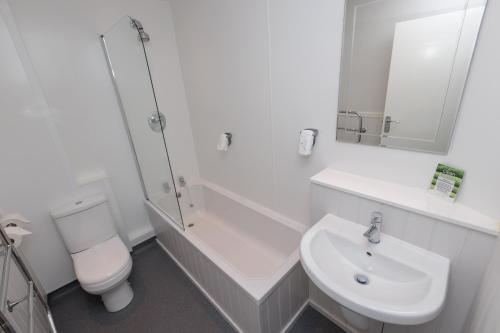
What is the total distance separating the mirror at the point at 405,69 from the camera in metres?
0.83

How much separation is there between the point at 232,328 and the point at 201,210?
1303 mm

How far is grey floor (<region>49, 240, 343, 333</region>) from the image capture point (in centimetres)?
158

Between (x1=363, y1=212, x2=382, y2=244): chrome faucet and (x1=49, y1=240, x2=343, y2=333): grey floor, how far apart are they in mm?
883

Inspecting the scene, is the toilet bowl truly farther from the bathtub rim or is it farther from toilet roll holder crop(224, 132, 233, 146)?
toilet roll holder crop(224, 132, 233, 146)

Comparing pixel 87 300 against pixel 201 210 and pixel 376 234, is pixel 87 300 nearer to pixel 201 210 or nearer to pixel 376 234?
pixel 201 210

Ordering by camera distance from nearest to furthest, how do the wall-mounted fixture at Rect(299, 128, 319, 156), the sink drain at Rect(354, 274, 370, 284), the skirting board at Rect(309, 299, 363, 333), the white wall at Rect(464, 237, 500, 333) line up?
the white wall at Rect(464, 237, 500, 333), the sink drain at Rect(354, 274, 370, 284), the wall-mounted fixture at Rect(299, 128, 319, 156), the skirting board at Rect(309, 299, 363, 333)

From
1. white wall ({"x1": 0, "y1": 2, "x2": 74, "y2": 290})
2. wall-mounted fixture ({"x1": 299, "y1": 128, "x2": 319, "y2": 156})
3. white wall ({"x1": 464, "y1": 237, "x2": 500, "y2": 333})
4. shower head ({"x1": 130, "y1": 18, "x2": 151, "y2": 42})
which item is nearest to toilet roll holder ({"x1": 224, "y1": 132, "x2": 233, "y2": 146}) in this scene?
wall-mounted fixture ({"x1": 299, "y1": 128, "x2": 319, "y2": 156})

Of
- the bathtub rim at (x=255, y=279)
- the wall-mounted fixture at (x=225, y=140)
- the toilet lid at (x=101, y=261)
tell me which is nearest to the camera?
the bathtub rim at (x=255, y=279)

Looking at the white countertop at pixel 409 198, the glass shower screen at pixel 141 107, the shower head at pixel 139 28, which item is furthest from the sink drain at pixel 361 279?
the shower head at pixel 139 28

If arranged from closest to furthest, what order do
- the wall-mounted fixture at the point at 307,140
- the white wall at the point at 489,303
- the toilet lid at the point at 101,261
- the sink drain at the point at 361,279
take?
the white wall at the point at 489,303
the sink drain at the point at 361,279
the wall-mounted fixture at the point at 307,140
the toilet lid at the point at 101,261

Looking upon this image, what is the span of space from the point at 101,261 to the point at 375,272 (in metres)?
1.85

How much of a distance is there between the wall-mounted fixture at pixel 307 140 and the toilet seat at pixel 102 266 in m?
1.55

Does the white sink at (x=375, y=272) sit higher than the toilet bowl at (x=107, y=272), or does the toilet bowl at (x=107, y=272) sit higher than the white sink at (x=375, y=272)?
the white sink at (x=375, y=272)

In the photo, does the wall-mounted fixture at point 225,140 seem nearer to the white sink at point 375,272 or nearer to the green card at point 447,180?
the white sink at point 375,272
